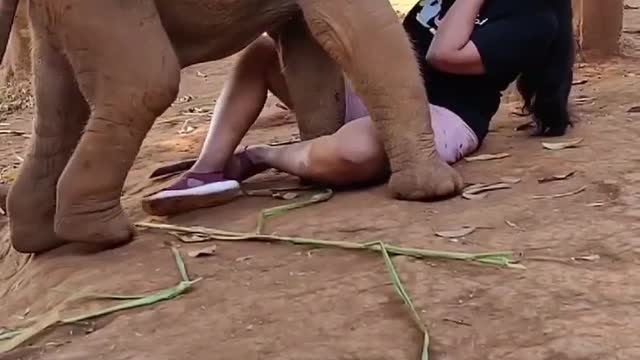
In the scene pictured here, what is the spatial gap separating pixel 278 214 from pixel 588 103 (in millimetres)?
1348

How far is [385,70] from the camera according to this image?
8.21 ft

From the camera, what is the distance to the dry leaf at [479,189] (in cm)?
243

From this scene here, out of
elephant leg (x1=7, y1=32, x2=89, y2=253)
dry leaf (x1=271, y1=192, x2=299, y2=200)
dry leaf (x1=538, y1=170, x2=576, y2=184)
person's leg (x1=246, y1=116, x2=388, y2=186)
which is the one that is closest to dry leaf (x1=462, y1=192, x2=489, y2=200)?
dry leaf (x1=538, y1=170, x2=576, y2=184)

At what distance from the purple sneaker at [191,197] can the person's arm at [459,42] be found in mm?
584

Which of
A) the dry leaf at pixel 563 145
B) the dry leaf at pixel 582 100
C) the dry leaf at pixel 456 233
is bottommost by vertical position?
the dry leaf at pixel 582 100

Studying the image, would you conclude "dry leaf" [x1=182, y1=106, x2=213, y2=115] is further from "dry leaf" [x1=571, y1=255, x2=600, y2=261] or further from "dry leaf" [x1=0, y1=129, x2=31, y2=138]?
"dry leaf" [x1=571, y1=255, x2=600, y2=261]

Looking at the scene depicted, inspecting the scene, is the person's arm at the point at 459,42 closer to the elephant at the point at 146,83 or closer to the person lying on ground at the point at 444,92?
the person lying on ground at the point at 444,92

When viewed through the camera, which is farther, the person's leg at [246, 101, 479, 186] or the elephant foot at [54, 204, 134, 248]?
the person's leg at [246, 101, 479, 186]

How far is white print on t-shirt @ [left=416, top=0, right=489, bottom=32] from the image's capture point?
115 inches

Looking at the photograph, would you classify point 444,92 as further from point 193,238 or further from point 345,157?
point 193,238

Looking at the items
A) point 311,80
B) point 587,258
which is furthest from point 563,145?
point 587,258

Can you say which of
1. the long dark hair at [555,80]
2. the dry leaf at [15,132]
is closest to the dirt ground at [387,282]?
the long dark hair at [555,80]

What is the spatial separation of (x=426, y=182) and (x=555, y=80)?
62 cm

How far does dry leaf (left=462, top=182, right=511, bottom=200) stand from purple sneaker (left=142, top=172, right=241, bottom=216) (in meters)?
0.54
